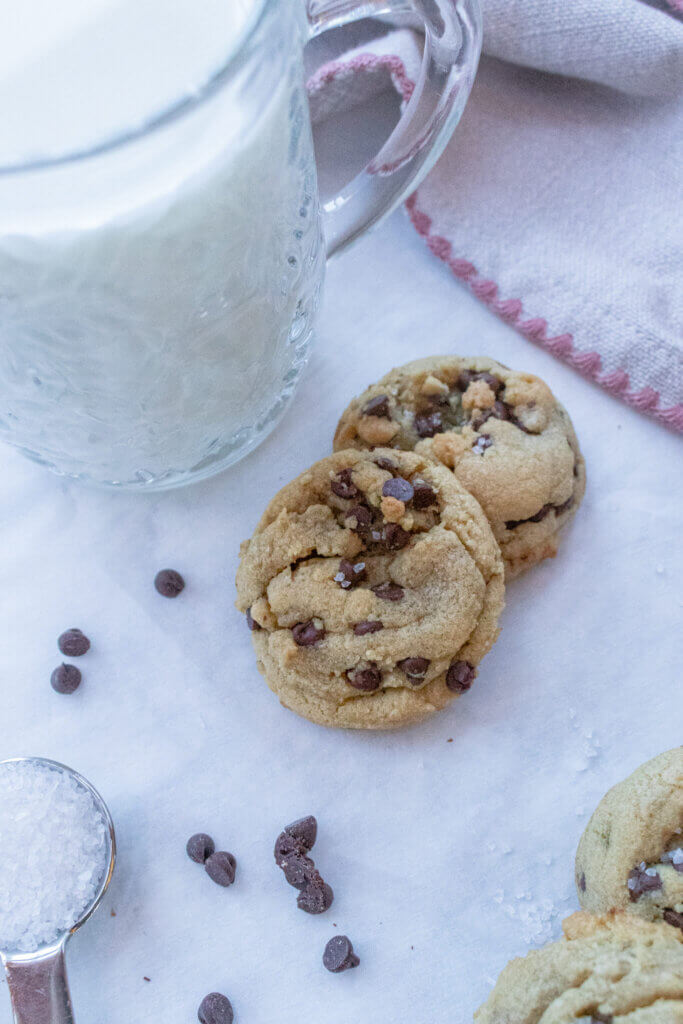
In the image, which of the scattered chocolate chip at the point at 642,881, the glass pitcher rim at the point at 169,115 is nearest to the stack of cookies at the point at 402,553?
the scattered chocolate chip at the point at 642,881

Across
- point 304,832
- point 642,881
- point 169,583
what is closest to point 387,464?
point 169,583

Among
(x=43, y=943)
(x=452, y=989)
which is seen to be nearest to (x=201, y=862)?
(x=43, y=943)

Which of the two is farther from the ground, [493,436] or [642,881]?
[493,436]

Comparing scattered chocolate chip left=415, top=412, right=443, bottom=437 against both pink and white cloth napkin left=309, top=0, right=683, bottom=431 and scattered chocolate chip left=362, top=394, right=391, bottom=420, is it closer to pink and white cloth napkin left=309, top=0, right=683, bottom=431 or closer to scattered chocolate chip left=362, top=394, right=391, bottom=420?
scattered chocolate chip left=362, top=394, right=391, bottom=420

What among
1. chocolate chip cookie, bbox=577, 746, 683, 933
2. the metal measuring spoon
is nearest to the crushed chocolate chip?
the metal measuring spoon

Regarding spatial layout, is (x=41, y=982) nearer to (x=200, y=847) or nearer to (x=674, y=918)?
(x=200, y=847)
